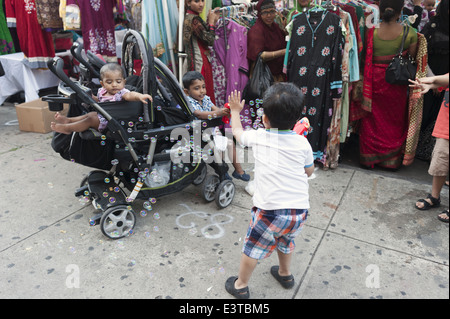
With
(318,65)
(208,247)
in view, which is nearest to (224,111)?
(208,247)

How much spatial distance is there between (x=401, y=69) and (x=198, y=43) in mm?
2419

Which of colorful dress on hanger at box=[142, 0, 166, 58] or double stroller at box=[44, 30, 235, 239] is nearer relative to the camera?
double stroller at box=[44, 30, 235, 239]

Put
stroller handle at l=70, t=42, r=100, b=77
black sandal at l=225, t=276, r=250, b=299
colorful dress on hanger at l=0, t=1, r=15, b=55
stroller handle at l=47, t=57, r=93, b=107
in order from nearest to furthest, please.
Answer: black sandal at l=225, t=276, r=250, b=299
stroller handle at l=47, t=57, r=93, b=107
stroller handle at l=70, t=42, r=100, b=77
colorful dress on hanger at l=0, t=1, r=15, b=55

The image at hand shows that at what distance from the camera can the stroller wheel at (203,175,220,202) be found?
3.21 metres

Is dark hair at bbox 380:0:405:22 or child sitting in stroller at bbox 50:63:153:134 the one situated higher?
dark hair at bbox 380:0:405:22

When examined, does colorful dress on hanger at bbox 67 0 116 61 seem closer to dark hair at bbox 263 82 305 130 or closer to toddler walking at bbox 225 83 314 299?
toddler walking at bbox 225 83 314 299

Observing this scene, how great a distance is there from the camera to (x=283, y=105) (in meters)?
1.85

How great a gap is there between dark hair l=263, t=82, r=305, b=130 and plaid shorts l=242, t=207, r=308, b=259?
50cm

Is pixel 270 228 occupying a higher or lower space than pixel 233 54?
lower

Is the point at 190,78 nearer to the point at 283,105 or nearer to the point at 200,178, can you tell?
the point at 200,178

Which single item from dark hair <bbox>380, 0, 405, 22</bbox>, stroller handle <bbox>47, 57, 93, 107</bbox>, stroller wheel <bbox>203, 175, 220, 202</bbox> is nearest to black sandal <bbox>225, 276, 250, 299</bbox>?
stroller wheel <bbox>203, 175, 220, 202</bbox>

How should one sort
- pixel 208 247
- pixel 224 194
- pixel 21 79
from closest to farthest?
1. pixel 208 247
2. pixel 224 194
3. pixel 21 79

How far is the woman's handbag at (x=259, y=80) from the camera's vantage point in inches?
167

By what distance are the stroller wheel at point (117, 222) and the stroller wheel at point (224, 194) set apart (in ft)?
2.51
